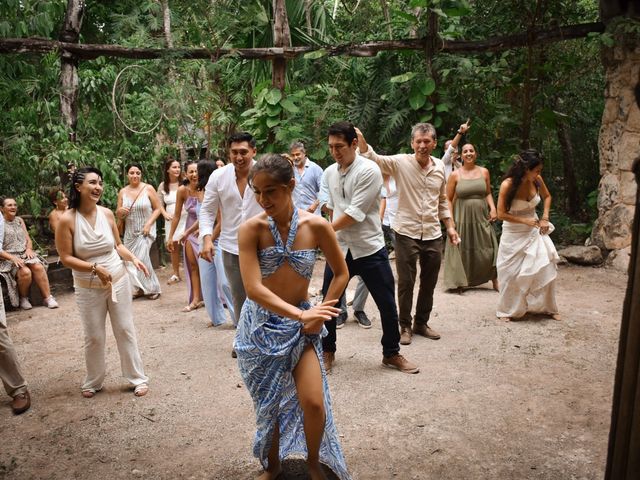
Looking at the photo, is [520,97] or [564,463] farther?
[520,97]

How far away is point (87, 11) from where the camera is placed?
36.8ft

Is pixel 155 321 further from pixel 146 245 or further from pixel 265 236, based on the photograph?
pixel 265 236

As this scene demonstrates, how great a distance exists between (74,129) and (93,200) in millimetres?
4943

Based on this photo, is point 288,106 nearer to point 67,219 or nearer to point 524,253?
point 524,253

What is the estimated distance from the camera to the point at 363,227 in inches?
190

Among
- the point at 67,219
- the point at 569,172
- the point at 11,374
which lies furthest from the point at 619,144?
the point at 11,374

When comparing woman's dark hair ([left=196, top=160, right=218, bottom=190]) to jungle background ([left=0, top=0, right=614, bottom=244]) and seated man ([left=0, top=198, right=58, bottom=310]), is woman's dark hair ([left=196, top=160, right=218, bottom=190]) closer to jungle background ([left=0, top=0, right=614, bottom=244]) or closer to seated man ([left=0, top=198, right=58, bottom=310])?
jungle background ([left=0, top=0, right=614, bottom=244])

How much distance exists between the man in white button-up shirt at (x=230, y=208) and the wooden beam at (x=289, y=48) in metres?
4.30

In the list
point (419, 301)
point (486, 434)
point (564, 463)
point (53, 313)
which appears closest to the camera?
point (564, 463)

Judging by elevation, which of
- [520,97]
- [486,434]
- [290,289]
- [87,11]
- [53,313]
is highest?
[87,11]

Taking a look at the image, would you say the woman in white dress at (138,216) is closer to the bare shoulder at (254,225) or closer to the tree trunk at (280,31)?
the tree trunk at (280,31)

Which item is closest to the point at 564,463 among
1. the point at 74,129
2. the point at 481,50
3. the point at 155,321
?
the point at 155,321

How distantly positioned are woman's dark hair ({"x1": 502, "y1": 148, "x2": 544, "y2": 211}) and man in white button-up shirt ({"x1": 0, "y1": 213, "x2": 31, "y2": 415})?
4.80m

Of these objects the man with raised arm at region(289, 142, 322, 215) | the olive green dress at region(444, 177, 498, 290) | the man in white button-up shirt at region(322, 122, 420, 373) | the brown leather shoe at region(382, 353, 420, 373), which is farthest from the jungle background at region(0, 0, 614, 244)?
the brown leather shoe at region(382, 353, 420, 373)
